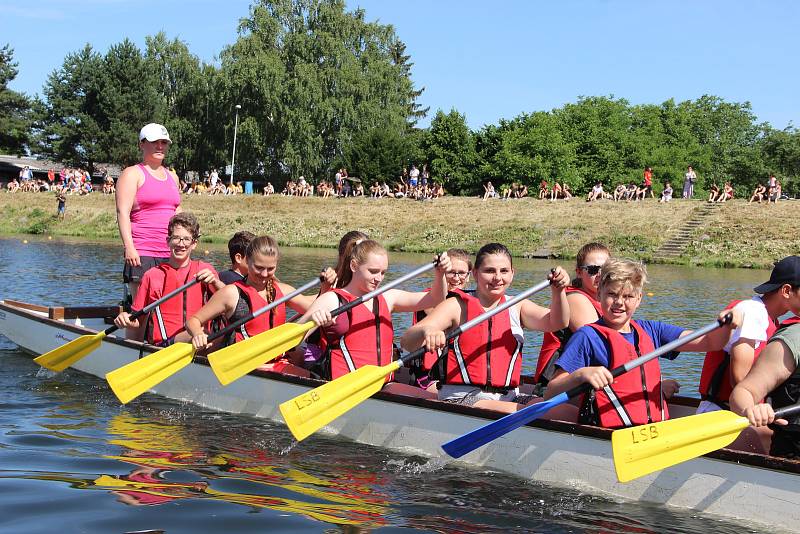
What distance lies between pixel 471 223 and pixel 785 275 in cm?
3251

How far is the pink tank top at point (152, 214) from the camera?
341 inches

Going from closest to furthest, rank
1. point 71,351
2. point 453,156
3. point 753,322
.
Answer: point 753,322
point 71,351
point 453,156

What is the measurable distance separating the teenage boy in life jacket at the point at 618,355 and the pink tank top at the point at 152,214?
4.59 metres

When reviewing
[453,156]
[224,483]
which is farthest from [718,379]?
[453,156]

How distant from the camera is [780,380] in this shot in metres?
4.98

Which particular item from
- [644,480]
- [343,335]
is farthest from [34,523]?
[644,480]

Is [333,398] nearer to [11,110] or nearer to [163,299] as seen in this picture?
[163,299]

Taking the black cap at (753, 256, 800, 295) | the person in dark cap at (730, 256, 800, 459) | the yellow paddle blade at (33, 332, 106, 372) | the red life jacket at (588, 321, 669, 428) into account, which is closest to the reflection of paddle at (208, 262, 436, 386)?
the red life jacket at (588, 321, 669, 428)

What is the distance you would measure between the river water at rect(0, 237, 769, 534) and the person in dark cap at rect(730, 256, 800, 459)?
632 mm

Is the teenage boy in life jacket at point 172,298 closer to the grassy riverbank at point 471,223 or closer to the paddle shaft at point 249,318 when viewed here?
the paddle shaft at point 249,318

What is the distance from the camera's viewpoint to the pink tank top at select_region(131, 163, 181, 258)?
8672 millimetres

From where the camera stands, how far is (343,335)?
23.0 ft

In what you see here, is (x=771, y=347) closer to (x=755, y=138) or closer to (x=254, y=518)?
(x=254, y=518)

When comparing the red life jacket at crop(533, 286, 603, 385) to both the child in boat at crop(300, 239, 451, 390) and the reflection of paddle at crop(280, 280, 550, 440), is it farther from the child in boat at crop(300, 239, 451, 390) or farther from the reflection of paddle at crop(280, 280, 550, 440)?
the child in boat at crop(300, 239, 451, 390)
